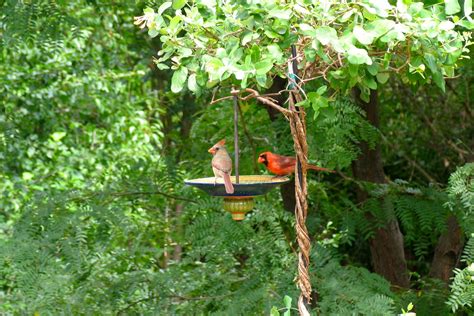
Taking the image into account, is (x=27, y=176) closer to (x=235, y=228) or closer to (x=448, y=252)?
(x=235, y=228)

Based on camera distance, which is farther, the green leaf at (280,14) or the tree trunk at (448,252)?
the tree trunk at (448,252)

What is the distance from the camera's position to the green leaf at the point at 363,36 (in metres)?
1.52

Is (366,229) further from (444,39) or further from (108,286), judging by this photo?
(444,39)

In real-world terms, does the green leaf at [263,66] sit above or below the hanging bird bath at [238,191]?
above

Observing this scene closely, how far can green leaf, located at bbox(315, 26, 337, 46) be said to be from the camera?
5.01ft

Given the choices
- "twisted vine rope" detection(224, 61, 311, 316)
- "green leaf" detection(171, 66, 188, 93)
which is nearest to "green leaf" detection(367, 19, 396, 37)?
"twisted vine rope" detection(224, 61, 311, 316)

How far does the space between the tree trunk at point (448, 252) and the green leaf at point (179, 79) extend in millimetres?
2270

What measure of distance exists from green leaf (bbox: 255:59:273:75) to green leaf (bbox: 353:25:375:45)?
182 millimetres

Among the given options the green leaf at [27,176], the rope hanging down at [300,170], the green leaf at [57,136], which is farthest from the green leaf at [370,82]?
the green leaf at [57,136]

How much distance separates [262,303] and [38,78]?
3.60 metres

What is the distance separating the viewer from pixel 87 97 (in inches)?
245

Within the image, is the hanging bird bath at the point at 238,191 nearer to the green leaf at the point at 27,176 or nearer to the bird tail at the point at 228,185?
the bird tail at the point at 228,185

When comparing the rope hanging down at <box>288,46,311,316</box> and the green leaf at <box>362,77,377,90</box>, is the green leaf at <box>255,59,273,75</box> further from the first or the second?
the green leaf at <box>362,77,377,90</box>

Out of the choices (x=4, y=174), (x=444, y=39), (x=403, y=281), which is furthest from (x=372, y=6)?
(x=4, y=174)
